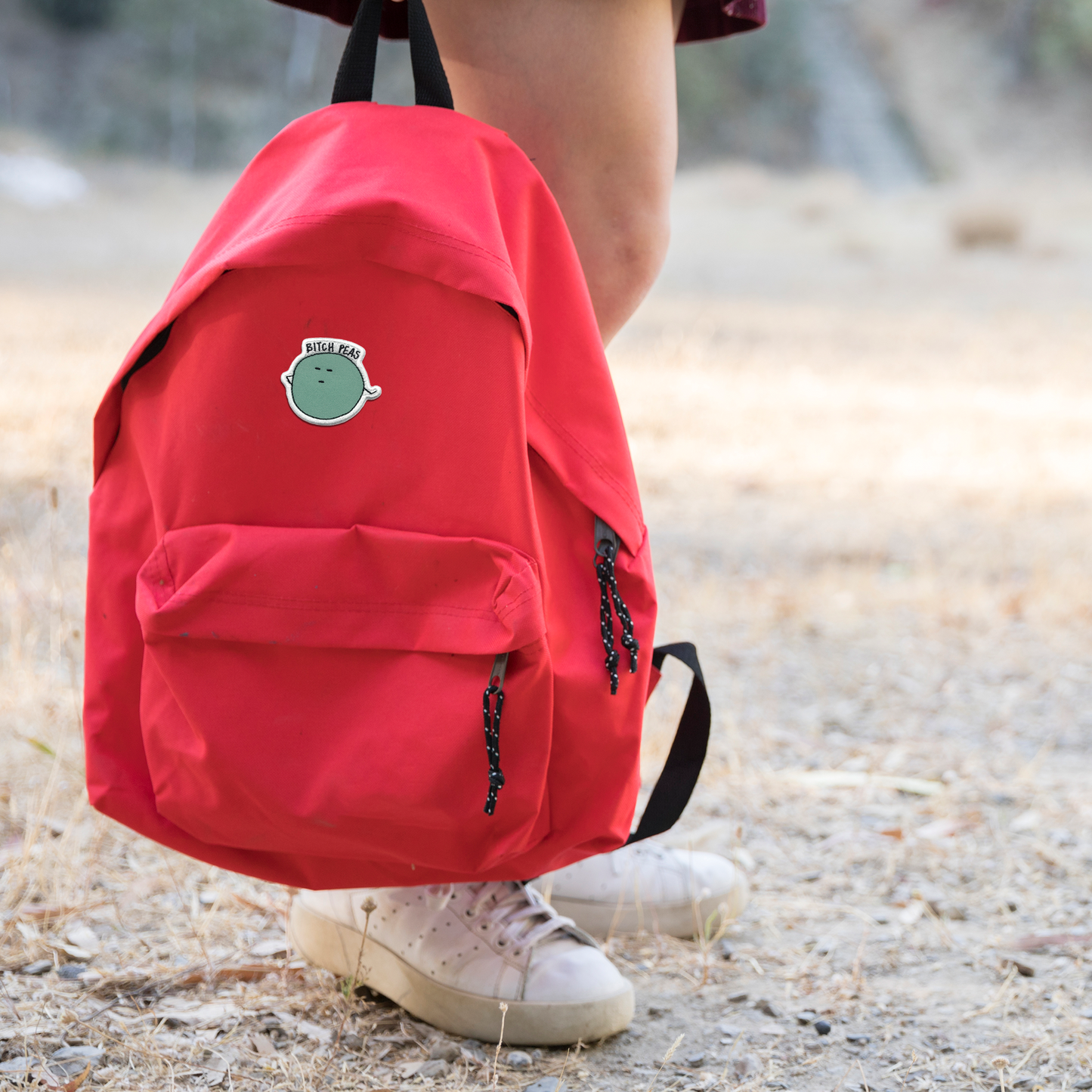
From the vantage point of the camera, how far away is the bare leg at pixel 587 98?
131 cm

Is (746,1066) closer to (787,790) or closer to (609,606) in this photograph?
(609,606)

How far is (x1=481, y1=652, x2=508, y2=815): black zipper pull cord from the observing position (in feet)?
3.56

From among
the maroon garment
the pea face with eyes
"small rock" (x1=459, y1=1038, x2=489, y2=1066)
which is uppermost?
the maroon garment

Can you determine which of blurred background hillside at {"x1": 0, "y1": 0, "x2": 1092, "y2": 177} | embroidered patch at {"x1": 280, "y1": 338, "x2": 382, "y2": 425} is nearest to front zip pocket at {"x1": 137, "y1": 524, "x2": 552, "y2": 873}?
embroidered patch at {"x1": 280, "y1": 338, "x2": 382, "y2": 425}

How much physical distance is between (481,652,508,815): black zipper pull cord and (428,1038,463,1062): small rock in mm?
356

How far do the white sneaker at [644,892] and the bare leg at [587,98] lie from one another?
2.71ft

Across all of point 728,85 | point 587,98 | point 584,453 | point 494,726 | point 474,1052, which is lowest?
point 474,1052

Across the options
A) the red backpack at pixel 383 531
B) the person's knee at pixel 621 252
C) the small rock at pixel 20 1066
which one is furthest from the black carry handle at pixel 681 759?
the small rock at pixel 20 1066

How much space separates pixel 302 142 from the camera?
121cm

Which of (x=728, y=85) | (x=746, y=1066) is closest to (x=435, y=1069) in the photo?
(x=746, y=1066)

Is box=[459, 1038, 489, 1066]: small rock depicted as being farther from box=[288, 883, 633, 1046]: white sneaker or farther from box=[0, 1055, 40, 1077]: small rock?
box=[0, 1055, 40, 1077]: small rock

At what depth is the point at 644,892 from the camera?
5.33 feet

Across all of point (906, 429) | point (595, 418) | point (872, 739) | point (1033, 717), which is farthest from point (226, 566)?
point (906, 429)

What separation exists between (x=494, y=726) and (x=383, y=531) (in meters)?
0.22
